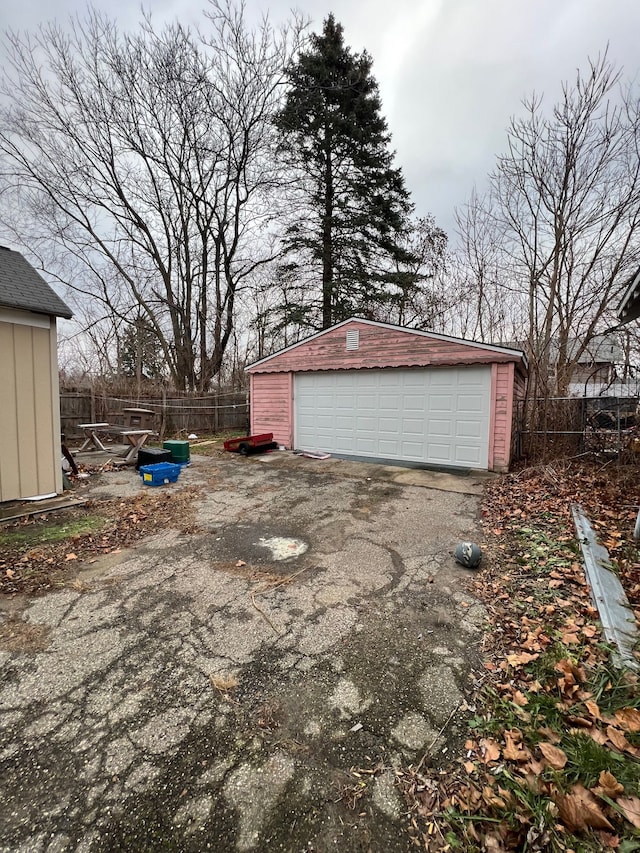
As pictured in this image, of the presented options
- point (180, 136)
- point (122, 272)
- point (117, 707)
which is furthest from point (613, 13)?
point (122, 272)

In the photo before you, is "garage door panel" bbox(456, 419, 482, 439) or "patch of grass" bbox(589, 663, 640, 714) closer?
"patch of grass" bbox(589, 663, 640, 714)

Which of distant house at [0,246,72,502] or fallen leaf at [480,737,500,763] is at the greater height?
distant house at [0,246,72,502]

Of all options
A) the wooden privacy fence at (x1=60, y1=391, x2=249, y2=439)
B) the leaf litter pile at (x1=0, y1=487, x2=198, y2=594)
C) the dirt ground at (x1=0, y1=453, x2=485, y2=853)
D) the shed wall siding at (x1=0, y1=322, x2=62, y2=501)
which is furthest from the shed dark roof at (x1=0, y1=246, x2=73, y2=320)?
the wooden privacy fence at (x1=60, y1=391, x2=249, y2=439)

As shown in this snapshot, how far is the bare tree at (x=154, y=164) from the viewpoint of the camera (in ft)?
42.3

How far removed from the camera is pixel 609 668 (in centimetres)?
207

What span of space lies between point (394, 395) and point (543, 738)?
23.9 feet

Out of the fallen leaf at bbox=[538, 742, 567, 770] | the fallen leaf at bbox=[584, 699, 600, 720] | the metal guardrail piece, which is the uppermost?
the metal guardrail piece

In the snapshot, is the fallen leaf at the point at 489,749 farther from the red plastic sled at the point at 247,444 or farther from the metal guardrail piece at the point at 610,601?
the red plastic sled at the point at 247,444

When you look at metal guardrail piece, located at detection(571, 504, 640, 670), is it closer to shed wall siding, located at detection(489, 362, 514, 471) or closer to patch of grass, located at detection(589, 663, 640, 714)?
patch of grass, located at detection(589, 663, 640, 714)

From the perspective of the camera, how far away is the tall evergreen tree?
541 inches

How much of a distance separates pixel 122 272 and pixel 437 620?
58.4 feet

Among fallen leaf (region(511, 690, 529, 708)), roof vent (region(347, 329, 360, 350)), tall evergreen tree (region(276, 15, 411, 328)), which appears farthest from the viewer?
tall evergreen tree (region(276, 15, 411, 328))

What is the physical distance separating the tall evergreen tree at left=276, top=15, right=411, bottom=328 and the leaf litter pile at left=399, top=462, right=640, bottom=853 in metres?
12.6

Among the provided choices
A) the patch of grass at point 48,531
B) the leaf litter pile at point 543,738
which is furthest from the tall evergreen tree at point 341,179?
the leaf litter pile at point 543,738
